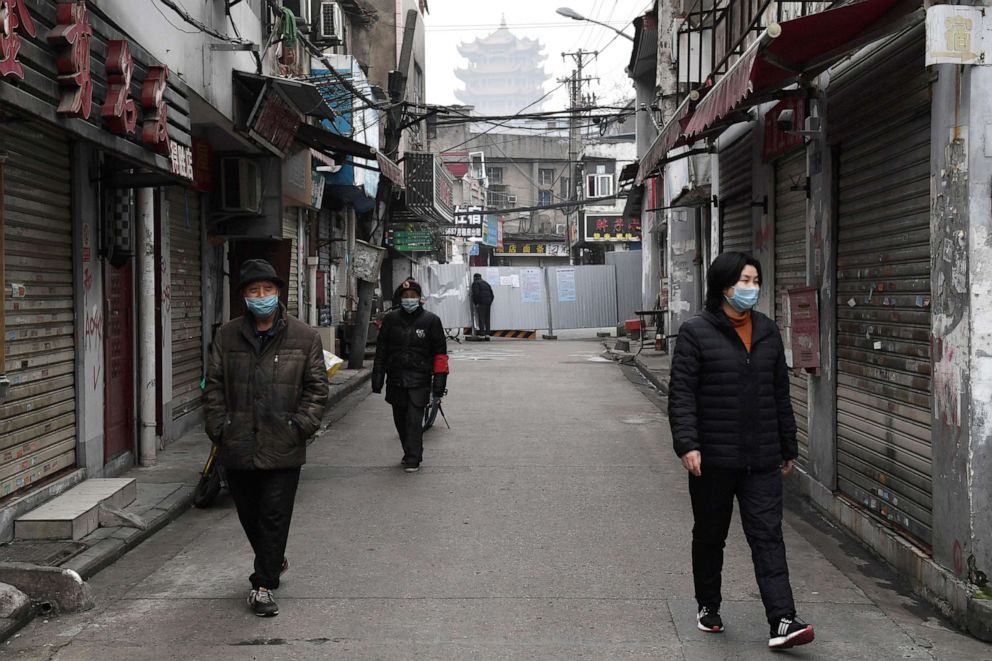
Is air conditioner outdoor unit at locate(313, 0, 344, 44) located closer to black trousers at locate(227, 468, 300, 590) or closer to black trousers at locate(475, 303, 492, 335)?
black trousers at locate(227, 468, 300, 590)

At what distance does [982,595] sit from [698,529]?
148cm

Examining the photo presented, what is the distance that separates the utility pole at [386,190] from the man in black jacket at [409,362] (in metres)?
9.11

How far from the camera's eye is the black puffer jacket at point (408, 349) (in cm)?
1038

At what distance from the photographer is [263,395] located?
579cm

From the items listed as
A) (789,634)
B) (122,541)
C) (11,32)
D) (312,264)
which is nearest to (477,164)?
(312,264)

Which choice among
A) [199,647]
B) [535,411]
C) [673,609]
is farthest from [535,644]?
[535,411]

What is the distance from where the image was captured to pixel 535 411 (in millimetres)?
14812

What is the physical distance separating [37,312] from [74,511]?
5.57 ft

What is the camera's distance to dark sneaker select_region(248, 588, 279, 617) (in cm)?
556

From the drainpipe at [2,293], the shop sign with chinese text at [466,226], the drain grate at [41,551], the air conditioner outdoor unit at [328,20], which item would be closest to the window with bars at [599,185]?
the shop sign with chinese text at [466,226]

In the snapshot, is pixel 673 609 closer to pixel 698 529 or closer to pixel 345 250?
pixel 698 529

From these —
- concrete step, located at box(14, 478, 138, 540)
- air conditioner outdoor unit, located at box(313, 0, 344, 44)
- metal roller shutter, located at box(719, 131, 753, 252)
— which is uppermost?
air conditioner outdoor unit, located at box(313, 0, 344, 44)

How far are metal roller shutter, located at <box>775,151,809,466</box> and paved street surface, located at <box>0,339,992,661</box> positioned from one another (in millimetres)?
1253

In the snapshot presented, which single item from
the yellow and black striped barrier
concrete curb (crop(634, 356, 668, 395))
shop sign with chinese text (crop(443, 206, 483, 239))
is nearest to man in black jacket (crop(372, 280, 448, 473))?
concrete curb (crop(634, 356, 668, 395))
